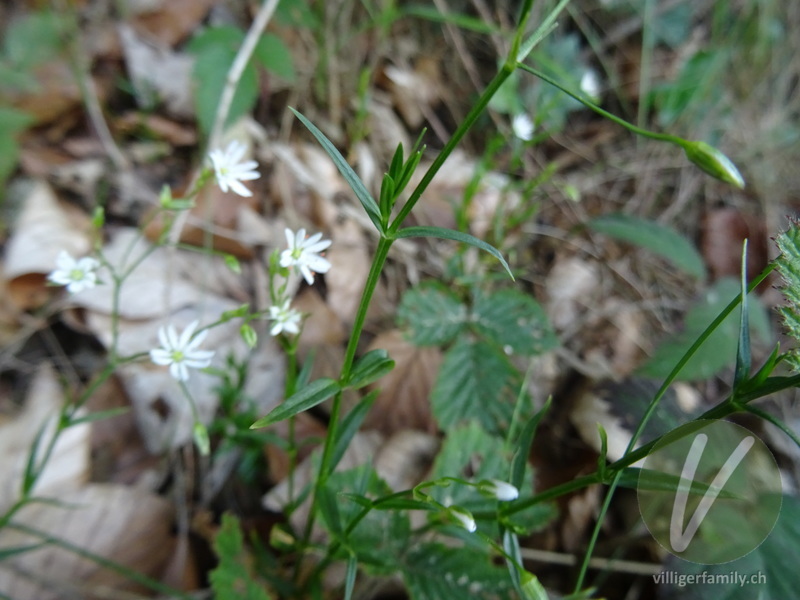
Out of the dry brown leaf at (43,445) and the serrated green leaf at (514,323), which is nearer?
the dry brown leaf at (43,445)

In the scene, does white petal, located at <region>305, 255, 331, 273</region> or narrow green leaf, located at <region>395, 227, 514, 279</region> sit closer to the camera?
narrow green leaf, located at <region>395, 227, 514, 279</region>

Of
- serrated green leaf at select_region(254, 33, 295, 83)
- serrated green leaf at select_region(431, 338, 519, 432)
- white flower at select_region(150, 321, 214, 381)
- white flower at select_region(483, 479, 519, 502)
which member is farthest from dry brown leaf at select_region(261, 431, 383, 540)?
serrated green leaf at select_region(254, 33, 295, 83)

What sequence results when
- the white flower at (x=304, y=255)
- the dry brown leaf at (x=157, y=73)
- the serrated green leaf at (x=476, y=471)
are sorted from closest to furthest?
1. the white flower at (x=304, y=255)
2. the serrated green leaf at (x=476, y=471)
3. the dry brown leaf at (x=157, y=73)

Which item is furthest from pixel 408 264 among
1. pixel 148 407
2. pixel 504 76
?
pixel 504 76

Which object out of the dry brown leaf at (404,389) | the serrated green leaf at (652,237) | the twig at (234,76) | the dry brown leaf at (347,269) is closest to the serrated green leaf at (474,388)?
the dry brown leaf at (404,389)

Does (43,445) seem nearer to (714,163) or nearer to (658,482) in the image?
(658,482)

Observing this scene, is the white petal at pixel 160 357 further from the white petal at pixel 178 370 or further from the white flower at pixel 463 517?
the white flower at pixel 463 517

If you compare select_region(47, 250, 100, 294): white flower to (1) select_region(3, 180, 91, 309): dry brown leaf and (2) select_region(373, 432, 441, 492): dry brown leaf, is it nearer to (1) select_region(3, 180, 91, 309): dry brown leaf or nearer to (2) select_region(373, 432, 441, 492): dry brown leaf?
(1) select_region(3, 180, 91, 309): dry brown leaf
